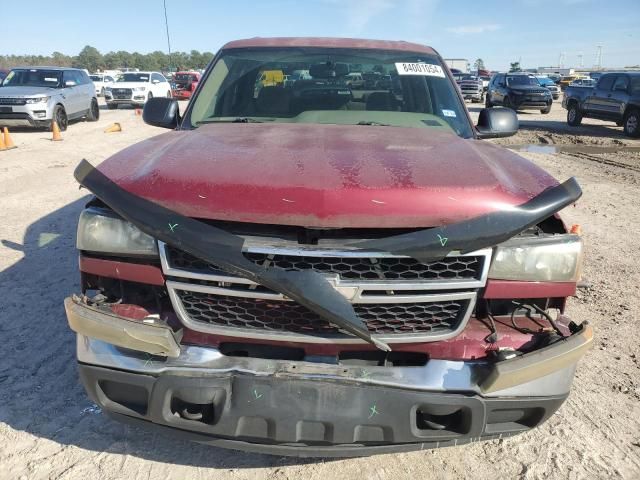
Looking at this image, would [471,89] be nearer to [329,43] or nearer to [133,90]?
[133,90]

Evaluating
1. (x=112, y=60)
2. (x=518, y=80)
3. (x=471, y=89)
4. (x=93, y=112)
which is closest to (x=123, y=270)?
(x=93, y=112)

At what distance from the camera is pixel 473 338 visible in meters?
1.98

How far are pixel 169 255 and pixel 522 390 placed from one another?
1.39 metres

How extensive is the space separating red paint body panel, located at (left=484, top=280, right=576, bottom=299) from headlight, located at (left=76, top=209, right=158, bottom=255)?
1254 millimetres

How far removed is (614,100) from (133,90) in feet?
63.7

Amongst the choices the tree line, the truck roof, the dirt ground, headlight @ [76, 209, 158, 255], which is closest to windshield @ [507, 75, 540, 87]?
the dirt ground

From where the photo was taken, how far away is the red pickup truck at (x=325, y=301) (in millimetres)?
1817

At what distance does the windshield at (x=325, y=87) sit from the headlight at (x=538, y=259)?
1.60 metres

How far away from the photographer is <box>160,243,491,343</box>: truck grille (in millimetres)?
1843

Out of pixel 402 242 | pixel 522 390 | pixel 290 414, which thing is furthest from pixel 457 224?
pixel 290 414

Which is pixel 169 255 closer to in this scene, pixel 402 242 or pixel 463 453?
pixel 402 242

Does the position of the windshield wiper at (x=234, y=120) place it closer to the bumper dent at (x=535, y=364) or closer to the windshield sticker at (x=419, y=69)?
the windshield sticker at (x=419, y=69)

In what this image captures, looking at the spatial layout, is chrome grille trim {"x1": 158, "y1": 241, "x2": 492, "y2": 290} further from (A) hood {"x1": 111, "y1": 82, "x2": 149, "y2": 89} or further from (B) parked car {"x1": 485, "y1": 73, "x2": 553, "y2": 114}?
(A) hood {"x1": 111, "y1": 82, "x2": 149, "y2": 89}

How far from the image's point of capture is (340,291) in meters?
1.82
